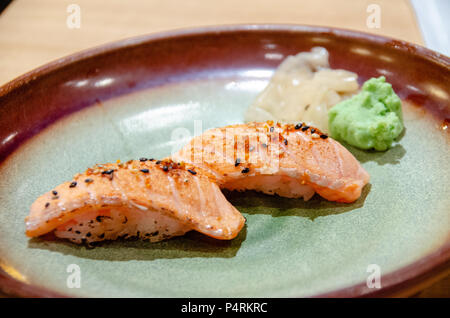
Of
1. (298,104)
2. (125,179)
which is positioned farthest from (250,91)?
(125,179)

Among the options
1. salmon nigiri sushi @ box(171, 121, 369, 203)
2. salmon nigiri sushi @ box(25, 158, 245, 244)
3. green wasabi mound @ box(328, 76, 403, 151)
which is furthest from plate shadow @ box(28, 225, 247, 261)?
green wasabi mound @ box(328, 76, 403, 151)

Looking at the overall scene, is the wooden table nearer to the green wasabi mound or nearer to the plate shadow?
the green wasabi mound

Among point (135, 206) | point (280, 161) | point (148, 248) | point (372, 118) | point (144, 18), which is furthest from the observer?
point (144, 18)

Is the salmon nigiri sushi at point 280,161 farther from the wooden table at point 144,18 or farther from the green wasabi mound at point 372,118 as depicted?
the wooden table at point 144,18

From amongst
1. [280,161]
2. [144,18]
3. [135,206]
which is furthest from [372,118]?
[144,18]

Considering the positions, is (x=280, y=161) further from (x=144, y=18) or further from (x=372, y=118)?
(x=144, y=18)
